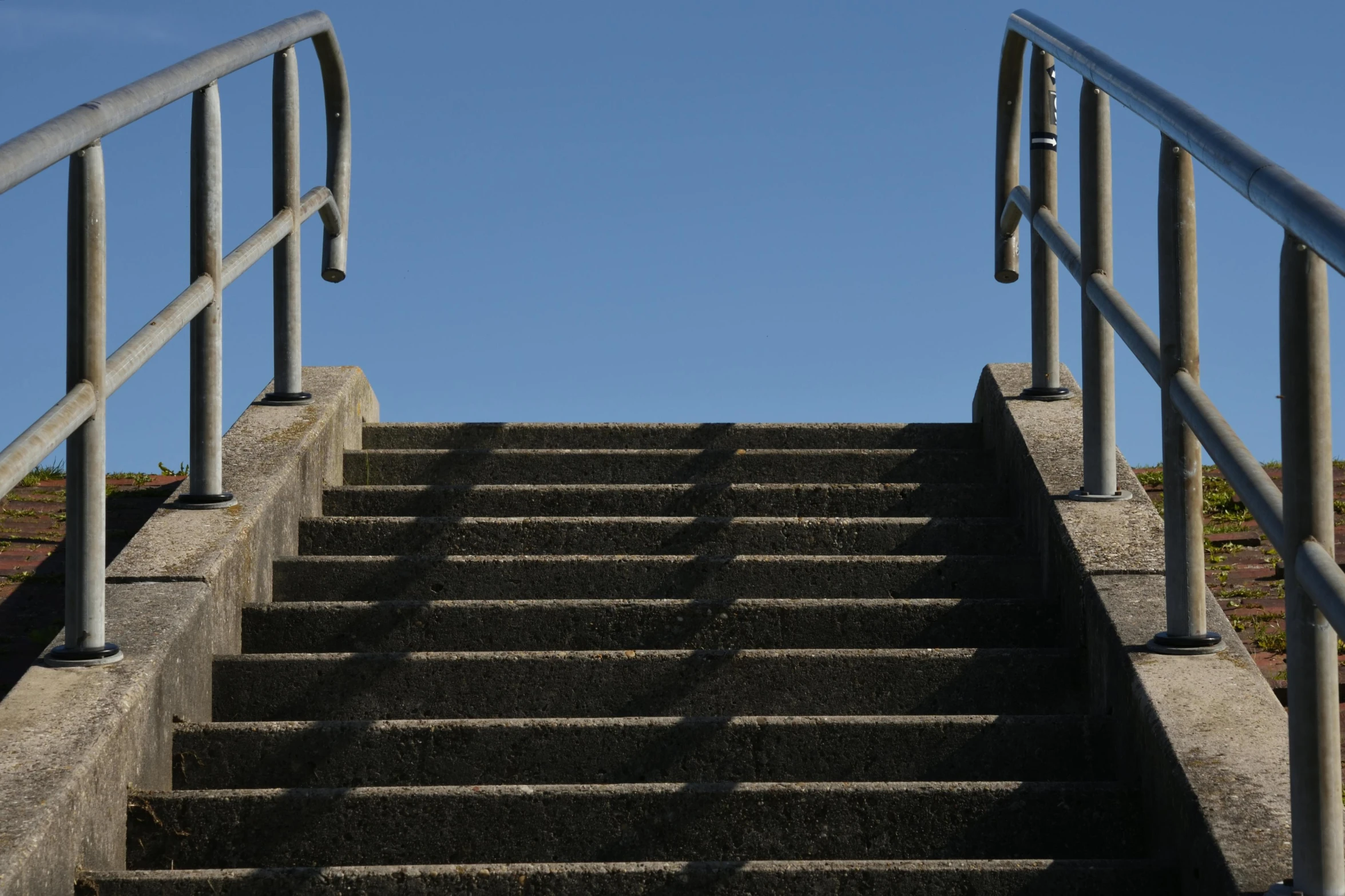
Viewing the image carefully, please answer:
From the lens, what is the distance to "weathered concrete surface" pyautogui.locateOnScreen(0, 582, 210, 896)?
2564mm

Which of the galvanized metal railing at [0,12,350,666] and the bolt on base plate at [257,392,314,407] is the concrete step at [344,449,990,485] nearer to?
the bolt on base plate at [257,392,314,407]

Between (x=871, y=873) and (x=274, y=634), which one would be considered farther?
(x=274, y=634)

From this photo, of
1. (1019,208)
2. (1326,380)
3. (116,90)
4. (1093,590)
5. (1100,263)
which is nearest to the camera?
(1326,380)

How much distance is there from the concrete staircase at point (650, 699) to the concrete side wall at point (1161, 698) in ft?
0.33

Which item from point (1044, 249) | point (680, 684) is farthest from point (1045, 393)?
point (680, 684)

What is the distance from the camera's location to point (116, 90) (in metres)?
3.05

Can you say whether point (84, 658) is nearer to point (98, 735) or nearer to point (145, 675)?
point (145, 675)

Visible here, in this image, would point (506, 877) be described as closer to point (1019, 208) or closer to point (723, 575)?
point (723, 575)

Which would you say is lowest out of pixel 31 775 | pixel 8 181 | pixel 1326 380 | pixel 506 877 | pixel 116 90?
pixel 506 877

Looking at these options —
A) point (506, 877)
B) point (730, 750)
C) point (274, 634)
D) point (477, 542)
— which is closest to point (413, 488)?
point (477, 542)

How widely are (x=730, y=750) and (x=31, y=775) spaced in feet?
4.27

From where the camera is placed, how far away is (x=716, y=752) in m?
3.17

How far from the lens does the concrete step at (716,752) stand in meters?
3.16

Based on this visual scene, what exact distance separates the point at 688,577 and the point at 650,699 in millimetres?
540
